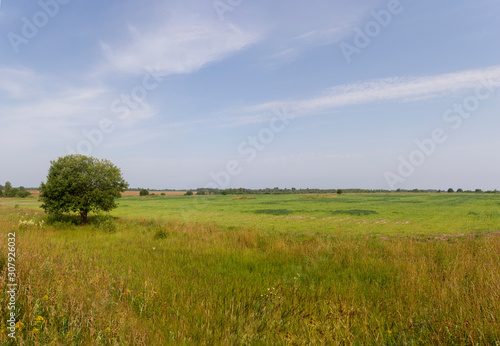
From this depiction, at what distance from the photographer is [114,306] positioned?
4.03 meters

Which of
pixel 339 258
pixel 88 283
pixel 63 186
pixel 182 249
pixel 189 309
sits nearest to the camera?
pixel 189 309

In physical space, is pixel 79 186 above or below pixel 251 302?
above

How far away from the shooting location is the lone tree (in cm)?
1747

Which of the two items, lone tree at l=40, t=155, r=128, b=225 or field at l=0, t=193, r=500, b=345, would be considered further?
lone tree at l=40, t=155, r=128, b=225

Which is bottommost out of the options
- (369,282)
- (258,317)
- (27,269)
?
(369,282)

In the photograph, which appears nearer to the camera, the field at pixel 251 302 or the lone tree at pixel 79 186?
the field at pixel 251 302

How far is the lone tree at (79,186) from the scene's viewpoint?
57.3 ft

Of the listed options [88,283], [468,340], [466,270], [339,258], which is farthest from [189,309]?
[466,270]

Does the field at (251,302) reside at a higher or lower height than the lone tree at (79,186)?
lower

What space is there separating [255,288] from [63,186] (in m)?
17.6

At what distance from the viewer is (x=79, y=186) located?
59.5 ft

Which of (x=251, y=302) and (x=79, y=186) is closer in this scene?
(x=251, y=302)

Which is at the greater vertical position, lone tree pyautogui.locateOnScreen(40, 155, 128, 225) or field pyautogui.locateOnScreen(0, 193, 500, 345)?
lone tree pyautogui.locateOnScreen(40, 155, 128, 225)

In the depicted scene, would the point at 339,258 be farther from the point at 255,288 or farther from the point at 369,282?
the point at 255,288
